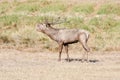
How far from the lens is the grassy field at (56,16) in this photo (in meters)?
26.2

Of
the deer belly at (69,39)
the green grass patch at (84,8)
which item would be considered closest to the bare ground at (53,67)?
the deer belly at (69,39)

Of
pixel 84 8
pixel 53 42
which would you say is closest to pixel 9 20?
pixel 84 8

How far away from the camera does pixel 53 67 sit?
18.1m

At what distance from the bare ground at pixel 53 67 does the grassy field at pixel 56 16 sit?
7.41 feet

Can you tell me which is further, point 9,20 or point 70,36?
point 9,20

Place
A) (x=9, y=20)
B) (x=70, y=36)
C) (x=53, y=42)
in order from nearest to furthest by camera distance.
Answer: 1. (x=70, y=36)
2. (x=53, y=42)
3. (x=9, y=20)

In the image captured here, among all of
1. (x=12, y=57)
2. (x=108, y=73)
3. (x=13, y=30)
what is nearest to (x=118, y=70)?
(x=108, y=73)

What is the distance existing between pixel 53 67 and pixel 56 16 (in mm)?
14604

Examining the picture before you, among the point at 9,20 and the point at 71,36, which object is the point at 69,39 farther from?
the point at 9,20

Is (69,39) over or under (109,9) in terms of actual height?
over

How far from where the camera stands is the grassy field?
85.9 feet

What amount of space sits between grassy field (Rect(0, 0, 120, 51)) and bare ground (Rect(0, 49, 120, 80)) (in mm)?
2259

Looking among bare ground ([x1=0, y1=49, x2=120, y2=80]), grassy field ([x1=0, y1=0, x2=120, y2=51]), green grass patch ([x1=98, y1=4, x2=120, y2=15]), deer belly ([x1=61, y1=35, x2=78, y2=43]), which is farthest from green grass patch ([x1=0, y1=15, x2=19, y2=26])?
deer belly ([x1=61, y1=35, x2=78, y2=43])

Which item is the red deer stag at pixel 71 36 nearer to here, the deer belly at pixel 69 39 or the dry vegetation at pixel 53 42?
the deer belly at pixel 69 39
